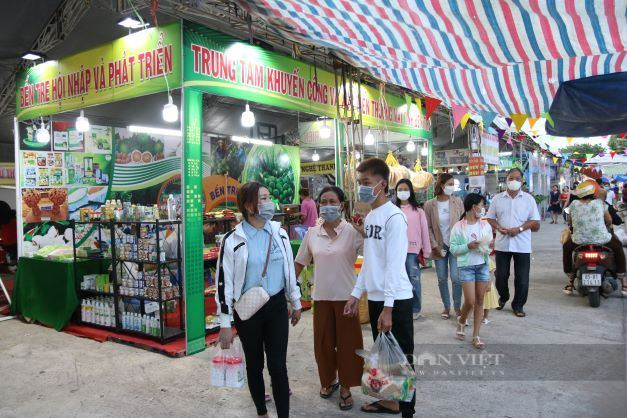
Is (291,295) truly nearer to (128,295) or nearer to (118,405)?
(118,405)

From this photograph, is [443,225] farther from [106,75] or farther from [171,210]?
[106,75]

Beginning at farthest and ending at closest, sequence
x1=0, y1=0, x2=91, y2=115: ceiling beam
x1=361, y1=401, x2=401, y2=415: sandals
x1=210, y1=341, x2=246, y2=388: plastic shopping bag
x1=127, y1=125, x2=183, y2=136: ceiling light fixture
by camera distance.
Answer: x1=127, y1=125, x2=183, y2=136: ceiling light fixture < x1=0, y1=0, x2=91, y2=115: ceiling beam < x1=361, y1=401, x2=401, y2=415: sandals < x1=210, y1=341, x2=246, y2=388: plastic shopping bag

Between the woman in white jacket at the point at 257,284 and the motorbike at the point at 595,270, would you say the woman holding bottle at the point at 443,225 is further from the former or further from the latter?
the woman in white jacket at the point at 257,284

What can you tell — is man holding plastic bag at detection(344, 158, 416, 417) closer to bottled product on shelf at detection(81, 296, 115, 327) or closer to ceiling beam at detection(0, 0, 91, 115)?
bottled product on shelf at detection(81, 296, 115, 327)

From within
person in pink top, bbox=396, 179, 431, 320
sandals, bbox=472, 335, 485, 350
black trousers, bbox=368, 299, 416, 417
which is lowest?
sandals, bbox=472, 335, 485, 350

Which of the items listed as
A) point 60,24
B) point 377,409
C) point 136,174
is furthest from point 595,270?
point 60,24

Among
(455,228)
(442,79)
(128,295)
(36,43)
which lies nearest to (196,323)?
(128,295)

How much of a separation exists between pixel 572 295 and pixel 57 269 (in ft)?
23.9

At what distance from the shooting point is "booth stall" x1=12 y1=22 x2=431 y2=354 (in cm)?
496

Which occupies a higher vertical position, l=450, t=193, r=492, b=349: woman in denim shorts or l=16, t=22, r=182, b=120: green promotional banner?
l=16, t=22, r=182, b=120: green promotional banner

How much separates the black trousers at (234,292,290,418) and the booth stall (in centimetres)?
205

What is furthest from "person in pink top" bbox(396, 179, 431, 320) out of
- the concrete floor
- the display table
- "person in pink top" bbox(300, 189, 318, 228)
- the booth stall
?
"person in pink top" bbox(300, 189, 318, 228)

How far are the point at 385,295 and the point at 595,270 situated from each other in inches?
185

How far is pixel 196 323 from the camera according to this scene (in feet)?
16.2
